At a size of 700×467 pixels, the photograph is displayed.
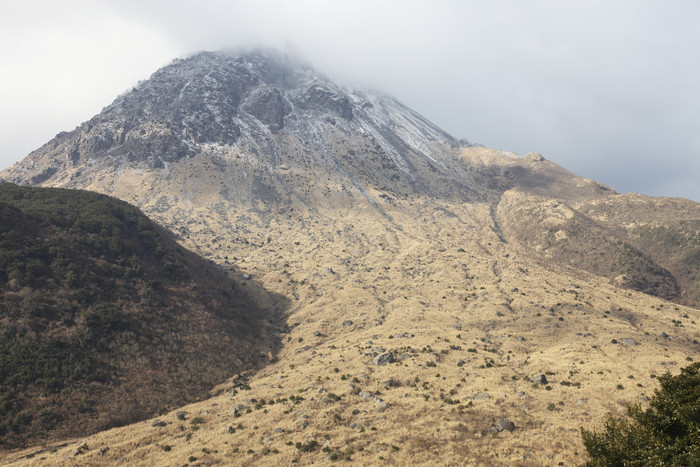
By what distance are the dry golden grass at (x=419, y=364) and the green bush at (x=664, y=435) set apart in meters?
10.1

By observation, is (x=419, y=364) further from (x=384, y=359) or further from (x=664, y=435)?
(x=664, y=435)

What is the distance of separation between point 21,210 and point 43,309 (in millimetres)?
33469

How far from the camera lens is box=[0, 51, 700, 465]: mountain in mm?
46344

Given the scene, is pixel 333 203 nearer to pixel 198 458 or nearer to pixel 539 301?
pixel 539 301

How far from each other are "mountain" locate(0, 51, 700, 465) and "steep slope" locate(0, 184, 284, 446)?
17.7 ft

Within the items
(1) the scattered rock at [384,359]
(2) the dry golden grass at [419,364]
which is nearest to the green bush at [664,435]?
(2) the dry golden grass at [419,364]

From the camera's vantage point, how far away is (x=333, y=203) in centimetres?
17188

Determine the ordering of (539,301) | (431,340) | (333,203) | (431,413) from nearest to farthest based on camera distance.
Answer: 1. (431,413)
2. (431,340)
3. (539,301)
4. (333,203)

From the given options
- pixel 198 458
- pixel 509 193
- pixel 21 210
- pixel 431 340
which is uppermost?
pixel 509 193

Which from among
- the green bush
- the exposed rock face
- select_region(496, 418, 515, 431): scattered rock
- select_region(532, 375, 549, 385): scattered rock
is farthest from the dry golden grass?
the exposed rock face

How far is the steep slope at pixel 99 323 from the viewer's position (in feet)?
168

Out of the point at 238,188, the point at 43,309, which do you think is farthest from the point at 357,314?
the point at 238,188

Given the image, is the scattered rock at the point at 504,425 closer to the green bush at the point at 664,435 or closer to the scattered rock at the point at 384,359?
the green bush at the point at 664,435

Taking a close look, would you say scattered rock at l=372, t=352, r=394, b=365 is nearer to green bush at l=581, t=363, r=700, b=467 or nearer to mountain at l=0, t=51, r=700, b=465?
mountain at l=0, t=51, r=700, b=465
